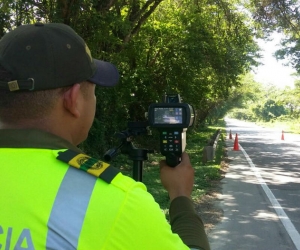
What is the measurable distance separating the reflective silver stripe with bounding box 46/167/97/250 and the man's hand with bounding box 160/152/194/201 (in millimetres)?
614

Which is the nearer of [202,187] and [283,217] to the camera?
[283,217]

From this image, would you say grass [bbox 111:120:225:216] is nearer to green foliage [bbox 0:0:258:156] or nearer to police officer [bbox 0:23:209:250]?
green foliage [bbox 0:0:258:156]

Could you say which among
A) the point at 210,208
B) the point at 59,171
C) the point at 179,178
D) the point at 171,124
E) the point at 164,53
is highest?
the point at 164,53

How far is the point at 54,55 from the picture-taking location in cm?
127

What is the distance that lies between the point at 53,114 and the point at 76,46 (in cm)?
23

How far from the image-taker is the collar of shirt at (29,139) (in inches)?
47.4

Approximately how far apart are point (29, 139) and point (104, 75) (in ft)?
1.27

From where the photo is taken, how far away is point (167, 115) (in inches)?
70.9

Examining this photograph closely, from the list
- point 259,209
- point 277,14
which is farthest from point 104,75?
point 277,14

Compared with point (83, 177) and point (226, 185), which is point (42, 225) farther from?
point (226, 185)

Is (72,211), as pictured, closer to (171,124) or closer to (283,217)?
(171,124)

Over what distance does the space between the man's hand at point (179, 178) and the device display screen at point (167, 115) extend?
152mm

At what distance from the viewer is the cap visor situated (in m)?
1.41

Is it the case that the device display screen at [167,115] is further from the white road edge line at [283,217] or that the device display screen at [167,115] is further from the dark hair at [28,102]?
the white road edge line at [283,217]
